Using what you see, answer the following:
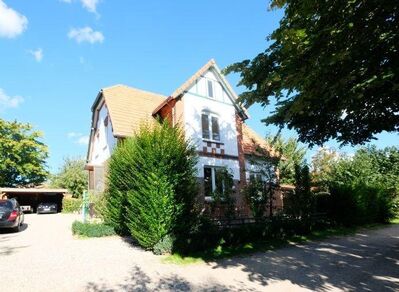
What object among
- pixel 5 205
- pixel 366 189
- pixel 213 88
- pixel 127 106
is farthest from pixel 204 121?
pixel 5 205

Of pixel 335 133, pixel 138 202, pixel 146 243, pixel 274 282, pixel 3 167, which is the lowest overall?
pixel 274 282

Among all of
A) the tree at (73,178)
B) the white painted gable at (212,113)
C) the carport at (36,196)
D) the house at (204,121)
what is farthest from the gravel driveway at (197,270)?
the tree at (73,178)

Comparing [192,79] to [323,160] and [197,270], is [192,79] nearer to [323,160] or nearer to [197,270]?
[197,270]

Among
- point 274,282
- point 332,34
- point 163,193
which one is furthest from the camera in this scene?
point 163,193

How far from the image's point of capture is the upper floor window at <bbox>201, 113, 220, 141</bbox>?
20.4 m

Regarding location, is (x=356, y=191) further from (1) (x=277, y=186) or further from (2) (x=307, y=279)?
(2) (x=307, y=279)

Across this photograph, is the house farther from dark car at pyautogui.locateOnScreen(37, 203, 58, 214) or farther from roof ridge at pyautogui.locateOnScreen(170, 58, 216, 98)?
dark car at pyautogui.locateOnScreen(37, 203, 58, 214)

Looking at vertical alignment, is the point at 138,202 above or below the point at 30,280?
above

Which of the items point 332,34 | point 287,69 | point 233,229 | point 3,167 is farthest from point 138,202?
point 3,167

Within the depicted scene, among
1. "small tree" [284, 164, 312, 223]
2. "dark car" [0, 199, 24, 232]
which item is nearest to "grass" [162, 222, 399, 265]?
"small tree" [284, 164, 312, 223]

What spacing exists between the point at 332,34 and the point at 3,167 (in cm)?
5045

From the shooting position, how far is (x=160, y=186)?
11.6 meters

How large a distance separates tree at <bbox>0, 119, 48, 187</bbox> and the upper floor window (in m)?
38.3

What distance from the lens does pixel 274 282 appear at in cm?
839
